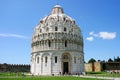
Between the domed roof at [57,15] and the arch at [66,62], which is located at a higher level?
the domed roof at [57,15]

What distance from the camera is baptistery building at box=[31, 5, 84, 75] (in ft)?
195

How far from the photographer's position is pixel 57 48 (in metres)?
59.5

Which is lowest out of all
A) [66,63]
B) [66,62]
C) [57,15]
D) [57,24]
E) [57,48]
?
[66,63]

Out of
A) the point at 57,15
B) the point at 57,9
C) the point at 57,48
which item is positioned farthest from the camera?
the point at 57,9

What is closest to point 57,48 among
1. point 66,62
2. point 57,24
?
point 66,62

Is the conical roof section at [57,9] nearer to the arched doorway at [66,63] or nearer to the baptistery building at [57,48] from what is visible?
the baptistery building at [57,48]

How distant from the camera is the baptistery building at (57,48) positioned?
195 ft

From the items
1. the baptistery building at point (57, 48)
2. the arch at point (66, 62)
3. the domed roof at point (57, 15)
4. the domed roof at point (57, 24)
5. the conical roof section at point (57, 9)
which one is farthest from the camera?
the conical roof section at point (57, 9)

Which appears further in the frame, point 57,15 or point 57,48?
point 57,15

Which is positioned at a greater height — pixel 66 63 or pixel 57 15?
pixel 57 15

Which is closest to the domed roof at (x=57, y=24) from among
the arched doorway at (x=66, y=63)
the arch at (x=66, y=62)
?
the arch at (x=66, y=62)

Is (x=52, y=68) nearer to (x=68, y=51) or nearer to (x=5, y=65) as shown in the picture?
(x=68, y=51)

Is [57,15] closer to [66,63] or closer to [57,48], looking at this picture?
[57,48]

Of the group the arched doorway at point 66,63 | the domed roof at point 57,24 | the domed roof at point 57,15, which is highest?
the domed roof at point 57,15
